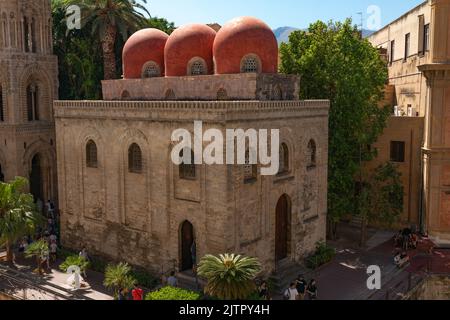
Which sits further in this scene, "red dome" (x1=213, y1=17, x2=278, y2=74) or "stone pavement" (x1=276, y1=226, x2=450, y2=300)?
"red dome" (x1=213, y1=17, x2=278, y2=74)

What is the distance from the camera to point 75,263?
19.5m

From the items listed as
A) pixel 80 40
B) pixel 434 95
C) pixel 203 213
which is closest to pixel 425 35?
pixel 434 95

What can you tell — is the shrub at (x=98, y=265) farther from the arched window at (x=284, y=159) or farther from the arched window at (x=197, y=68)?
the arched window at (x=197, y=68)

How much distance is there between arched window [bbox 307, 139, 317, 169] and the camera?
21161 millimetres

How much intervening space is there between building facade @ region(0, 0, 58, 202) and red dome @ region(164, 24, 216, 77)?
8.97m

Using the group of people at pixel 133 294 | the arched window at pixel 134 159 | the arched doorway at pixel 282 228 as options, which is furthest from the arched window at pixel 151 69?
the group of people at pixel 133 294

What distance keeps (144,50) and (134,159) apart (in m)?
5.17

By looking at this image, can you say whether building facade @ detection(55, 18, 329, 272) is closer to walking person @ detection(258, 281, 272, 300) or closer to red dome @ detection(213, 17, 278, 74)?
red dome @ detection(213, 17, 278, 74)

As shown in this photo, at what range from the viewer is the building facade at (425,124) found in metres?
23.2

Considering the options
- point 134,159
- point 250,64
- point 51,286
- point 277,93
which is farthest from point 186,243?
point 250,64

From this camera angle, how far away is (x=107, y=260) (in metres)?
21.0

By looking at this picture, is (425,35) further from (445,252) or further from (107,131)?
(107,131)

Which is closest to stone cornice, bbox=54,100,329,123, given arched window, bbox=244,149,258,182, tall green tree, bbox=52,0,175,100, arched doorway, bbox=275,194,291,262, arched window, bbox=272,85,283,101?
arched window, bbox=272,85,283,101

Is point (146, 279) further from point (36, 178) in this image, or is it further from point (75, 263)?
point (36, 178)
